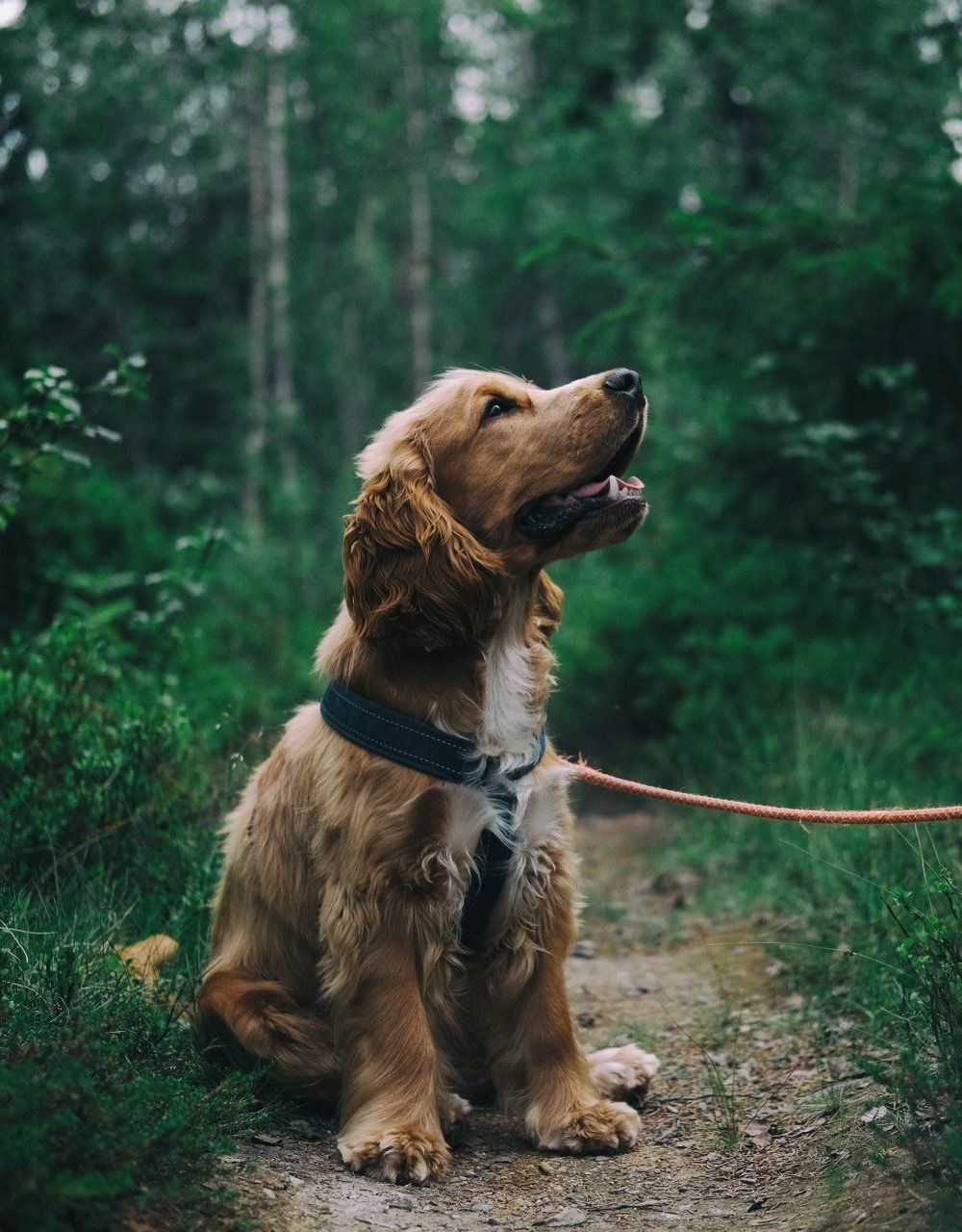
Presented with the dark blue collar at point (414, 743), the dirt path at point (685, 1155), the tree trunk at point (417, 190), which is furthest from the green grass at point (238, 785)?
the tree trunk at point (417, 190)

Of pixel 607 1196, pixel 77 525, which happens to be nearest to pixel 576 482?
pixel 607 1196

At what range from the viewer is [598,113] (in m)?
26.7

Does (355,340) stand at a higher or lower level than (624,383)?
higher

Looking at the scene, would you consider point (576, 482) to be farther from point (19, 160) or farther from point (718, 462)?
point (19, 160)

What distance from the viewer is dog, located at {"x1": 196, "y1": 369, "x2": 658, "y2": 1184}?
10.1ft

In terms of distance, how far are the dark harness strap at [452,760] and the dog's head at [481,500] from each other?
22 cm

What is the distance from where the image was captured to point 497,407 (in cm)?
347

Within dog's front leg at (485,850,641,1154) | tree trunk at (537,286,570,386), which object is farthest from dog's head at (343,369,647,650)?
tree trunk at (537,286,570,386)

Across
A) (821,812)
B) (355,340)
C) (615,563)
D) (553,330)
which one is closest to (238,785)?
(821,812)

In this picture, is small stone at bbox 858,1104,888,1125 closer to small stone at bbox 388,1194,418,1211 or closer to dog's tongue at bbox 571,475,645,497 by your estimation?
small stone at bbox 388,1194,418,1211

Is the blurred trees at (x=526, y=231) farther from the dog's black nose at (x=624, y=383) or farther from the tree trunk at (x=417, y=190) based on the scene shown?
the dog's black nose at (x=624, y=383)

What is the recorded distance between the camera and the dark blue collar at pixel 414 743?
3086 mm

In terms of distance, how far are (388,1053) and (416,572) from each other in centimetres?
124

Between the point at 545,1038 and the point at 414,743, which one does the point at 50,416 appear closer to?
the point at 414,743
